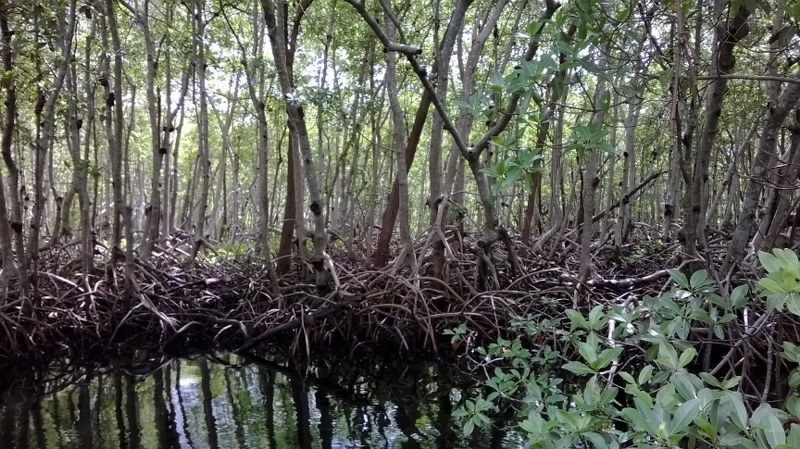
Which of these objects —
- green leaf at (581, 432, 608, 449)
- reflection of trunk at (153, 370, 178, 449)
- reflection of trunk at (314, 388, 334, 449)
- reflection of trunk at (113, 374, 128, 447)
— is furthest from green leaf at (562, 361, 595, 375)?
reflection of trunk at (113, 374, 128, 447)

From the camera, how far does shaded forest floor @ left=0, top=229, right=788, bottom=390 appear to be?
4.16m

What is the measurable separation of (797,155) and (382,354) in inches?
128

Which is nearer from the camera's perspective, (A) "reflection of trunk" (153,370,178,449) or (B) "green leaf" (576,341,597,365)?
(B) "green leaf" (576,341,597,365)

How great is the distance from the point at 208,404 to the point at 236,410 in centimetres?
23

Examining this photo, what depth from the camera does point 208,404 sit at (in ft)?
11.2

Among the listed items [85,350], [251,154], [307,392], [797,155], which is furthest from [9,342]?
[251,154]

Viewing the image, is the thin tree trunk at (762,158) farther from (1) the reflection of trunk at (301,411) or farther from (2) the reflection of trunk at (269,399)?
(2) the reflection of trunk at (269,399)

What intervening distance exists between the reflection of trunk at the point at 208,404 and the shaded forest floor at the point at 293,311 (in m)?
0.41

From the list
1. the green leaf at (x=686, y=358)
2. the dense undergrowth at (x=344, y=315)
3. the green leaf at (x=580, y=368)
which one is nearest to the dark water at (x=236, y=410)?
the dense undergrowth at (x=344, y=315)

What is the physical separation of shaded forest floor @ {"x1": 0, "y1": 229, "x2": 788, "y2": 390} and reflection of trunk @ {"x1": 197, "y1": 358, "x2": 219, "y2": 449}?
1.35ft

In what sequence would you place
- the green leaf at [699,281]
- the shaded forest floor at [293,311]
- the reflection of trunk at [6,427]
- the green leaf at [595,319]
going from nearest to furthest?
the green leaf at [595,319] < the green leaf at [699,281] < the reflection of trunk at [6,427] < the shaded forest floor at [293,311]

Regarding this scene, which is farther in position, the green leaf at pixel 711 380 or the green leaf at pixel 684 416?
the green leaf at pixel 711 380

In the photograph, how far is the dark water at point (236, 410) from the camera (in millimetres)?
2809

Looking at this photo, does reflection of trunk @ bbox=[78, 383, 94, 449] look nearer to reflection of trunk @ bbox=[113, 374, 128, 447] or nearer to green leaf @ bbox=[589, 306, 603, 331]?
reflection of trunk @ bbox=[113, 374, 128, 447]
